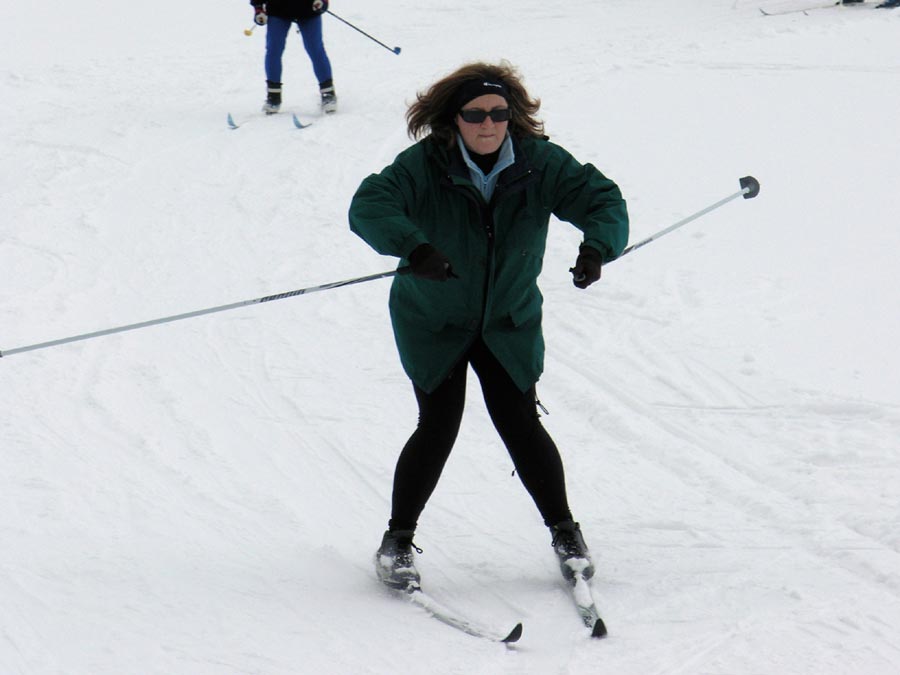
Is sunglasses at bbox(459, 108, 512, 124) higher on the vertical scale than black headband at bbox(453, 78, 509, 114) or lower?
lower

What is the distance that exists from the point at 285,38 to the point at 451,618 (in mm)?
7314

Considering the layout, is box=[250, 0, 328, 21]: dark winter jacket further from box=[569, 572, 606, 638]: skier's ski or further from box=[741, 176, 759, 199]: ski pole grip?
box=[569, 572, 606, 638]: skier's ski

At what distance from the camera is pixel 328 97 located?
32.2 feet

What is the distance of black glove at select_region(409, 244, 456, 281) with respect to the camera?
2.94 metres

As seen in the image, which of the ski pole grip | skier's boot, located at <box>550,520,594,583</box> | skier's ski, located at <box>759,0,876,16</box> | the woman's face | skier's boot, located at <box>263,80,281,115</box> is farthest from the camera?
skier's ski, located at <box>759,0,876,16</box>

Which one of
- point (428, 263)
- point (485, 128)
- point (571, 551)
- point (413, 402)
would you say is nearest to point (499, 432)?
point (571, 551)

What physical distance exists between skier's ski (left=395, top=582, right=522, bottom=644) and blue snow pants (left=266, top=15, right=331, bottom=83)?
23.0 feet

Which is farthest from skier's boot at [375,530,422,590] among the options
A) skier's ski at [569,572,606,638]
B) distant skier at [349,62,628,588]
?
skier's ski at [569,572,606,638]

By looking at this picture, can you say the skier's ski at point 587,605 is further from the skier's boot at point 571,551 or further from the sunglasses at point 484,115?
the sunglasses at point 484,115

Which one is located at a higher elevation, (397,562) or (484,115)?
(484,115)

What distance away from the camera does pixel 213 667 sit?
300 centimetres

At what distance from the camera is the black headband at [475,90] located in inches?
122

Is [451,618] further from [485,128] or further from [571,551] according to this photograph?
[485,128]

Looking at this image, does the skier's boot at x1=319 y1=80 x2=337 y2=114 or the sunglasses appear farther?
the skier's boot at x1=319 y1=80 x2=337 y2=114
